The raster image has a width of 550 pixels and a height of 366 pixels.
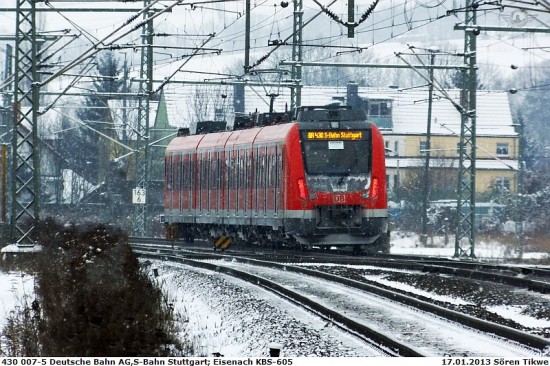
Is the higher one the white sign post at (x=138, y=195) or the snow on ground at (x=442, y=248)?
the white sign post at (x=138, y=195)

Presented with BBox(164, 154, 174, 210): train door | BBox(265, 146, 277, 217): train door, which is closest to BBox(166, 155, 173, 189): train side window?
BBox(164, 154, 174, 210): train door

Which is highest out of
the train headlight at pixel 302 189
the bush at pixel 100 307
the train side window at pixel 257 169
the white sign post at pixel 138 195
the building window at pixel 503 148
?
the building window at pixel 503 148

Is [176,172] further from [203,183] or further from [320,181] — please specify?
[320,181]

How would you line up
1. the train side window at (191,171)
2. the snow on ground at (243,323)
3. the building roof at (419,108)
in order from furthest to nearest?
the building roof at (419,108), the train side window at (191,171), the snow on ground at (243,323)

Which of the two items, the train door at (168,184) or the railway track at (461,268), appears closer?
the railway track at (461,268)

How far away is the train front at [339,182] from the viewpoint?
31312 mm

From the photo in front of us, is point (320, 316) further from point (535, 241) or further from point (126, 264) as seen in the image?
point (535, 241)

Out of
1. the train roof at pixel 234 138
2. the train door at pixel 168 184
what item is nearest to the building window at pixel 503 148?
the train door at pixel 168 184

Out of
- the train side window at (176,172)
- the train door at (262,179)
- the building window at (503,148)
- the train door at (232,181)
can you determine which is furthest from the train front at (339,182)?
the building window at (503,148)

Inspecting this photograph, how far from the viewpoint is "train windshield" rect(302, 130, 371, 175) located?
31.4 metres

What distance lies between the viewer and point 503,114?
94625 mm

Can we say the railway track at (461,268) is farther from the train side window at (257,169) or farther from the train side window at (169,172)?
the train side window at (169,172)

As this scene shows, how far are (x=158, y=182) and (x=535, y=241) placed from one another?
74.5ft

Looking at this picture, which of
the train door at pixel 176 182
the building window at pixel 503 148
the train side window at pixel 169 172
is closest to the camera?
the train door at pixel 176 182
